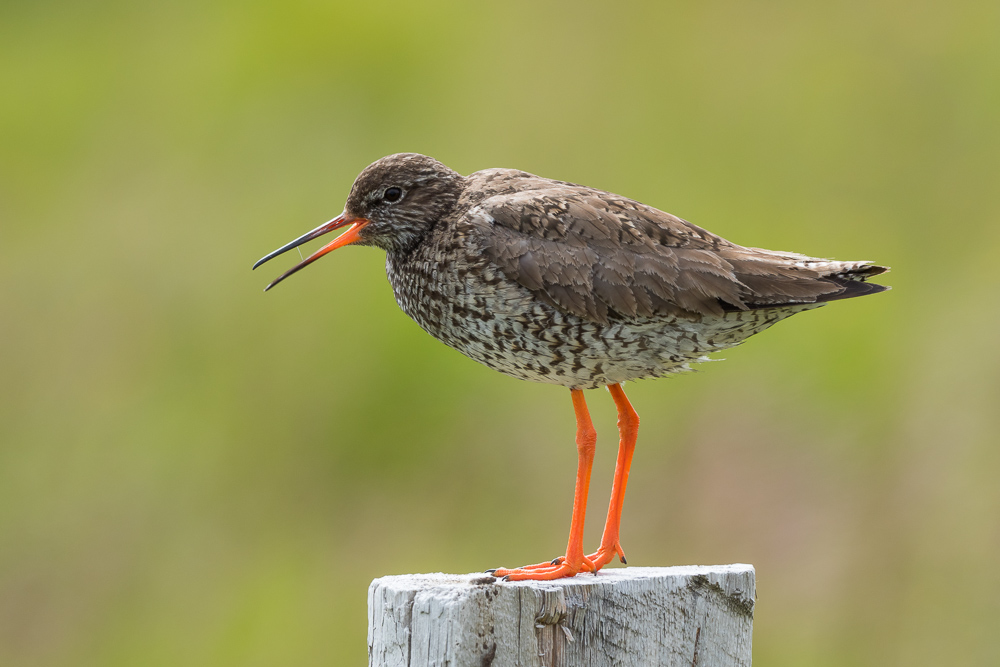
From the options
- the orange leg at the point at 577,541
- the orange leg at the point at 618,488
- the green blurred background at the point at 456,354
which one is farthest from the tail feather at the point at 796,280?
the green blurred background at the point at 456,354

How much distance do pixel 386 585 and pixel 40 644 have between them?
719 cm

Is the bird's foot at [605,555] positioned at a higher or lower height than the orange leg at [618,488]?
lower

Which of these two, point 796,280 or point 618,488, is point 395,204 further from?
point 796,280

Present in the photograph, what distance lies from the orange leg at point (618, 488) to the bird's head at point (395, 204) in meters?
1.38

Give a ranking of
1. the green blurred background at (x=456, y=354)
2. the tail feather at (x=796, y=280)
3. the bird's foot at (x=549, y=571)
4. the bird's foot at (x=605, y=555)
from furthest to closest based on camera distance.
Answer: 1. the green blurred background at (x=456, y=354)
2. the bird's foot at (x=605, y=555)
3. the tail feather at (x=796, y=280)
4. the bird's foot at (x=549, y=571)

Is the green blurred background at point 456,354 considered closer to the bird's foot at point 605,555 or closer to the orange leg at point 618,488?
the orange leg at point 618,488

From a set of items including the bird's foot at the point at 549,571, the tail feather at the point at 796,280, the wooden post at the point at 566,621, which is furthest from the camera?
the tail feather at the point at 796,280

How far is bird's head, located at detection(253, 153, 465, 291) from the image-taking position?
213 inches

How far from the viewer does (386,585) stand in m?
3.86

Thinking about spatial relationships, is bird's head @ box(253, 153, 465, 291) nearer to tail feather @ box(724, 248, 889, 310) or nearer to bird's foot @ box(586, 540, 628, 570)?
tail feather @ box(724, 248, 889, 310)

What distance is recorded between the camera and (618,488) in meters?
5.32

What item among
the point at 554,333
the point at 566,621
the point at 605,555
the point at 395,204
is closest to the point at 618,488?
the point at 605,555

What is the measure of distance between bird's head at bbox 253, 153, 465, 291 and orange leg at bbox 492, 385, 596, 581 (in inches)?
48.9

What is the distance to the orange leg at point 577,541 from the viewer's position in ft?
14.8
